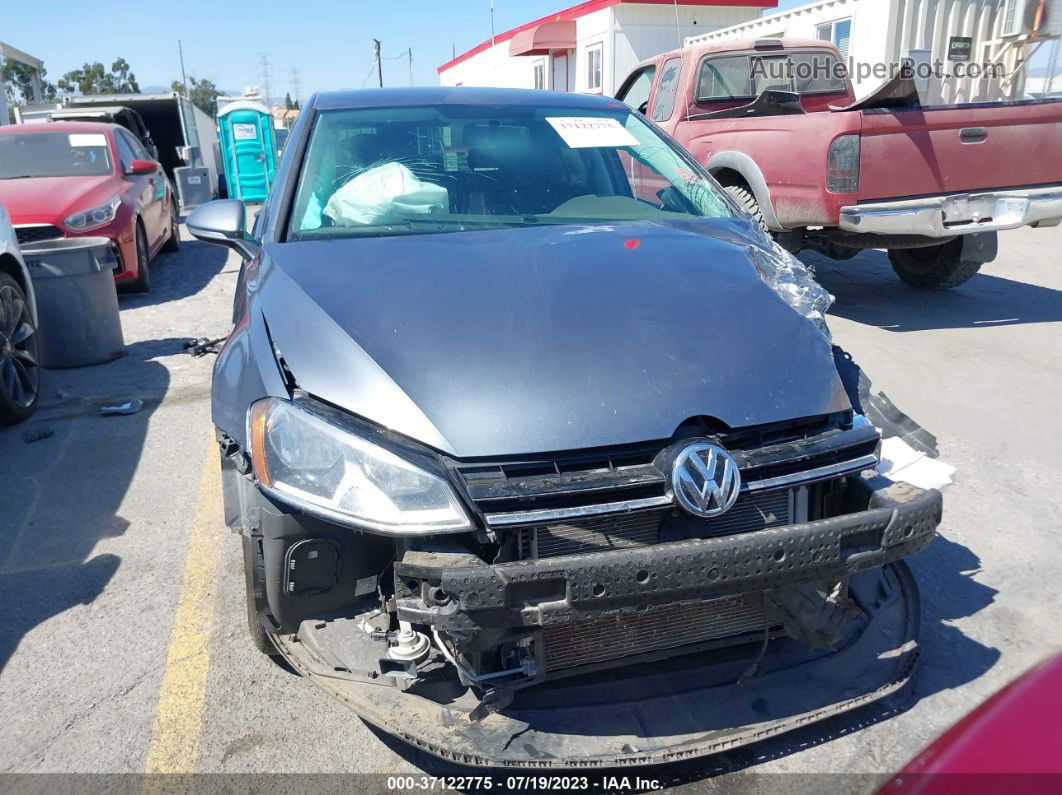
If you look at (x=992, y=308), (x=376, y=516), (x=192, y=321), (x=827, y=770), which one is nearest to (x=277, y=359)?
(x=376, y=516)

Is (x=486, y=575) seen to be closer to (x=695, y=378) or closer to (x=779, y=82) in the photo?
(x=695, y=378)

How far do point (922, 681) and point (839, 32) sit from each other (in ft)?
42.8

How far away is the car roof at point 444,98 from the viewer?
3.57 metres

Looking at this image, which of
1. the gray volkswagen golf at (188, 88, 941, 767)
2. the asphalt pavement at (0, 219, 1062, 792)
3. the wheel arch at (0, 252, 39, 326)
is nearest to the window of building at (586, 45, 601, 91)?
the asphalt pavement at (0, 219, 1062, 792)

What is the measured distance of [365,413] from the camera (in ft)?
6.84

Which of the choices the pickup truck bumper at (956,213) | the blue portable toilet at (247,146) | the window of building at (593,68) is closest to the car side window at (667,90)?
the pickup truck bumper at (956,213)

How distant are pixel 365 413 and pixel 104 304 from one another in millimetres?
5053

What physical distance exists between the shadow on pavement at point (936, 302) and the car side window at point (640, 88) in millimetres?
2572

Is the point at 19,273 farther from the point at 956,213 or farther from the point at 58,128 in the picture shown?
the point at 956,213

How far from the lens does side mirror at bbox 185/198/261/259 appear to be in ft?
11.1

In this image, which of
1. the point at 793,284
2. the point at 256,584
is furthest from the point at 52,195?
the point at 793,284

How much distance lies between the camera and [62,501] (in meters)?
4.06

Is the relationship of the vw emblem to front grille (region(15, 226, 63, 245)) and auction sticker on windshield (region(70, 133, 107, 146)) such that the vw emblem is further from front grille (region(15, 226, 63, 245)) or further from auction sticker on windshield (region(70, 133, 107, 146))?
auction sticker on windshield (region(70, 133, 107, 146))

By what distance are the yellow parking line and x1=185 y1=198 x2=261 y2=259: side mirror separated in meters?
1.26
